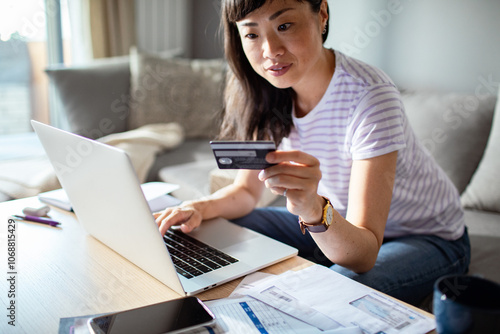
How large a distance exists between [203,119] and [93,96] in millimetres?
670

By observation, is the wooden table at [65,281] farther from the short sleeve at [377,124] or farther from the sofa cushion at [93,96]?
the sofa cushion at [93,96]

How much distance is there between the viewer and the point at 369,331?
63 cm

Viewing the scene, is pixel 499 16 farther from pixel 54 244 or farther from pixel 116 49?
pixel 116 49

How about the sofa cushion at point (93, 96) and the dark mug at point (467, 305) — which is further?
the sofa cushion at point (93, 96)

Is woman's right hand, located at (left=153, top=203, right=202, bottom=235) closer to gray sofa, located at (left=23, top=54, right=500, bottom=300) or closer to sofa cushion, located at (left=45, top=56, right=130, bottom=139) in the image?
gray sofa, located at (left=23, top=54, right=500, bottom=300)

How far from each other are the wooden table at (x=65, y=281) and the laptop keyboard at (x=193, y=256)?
2.3 inches

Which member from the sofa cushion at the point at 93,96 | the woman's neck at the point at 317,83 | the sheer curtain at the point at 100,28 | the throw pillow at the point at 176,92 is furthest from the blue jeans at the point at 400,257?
the sheer curtain at the point at 100,28

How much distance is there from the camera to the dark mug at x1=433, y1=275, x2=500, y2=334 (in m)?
0.47

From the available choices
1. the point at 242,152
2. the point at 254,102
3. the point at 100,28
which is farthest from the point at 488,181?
the point at 100,28

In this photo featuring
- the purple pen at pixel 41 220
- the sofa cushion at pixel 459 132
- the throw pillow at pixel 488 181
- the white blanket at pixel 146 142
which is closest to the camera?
the purple pen at pixel 41 220

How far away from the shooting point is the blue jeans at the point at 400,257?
37.5 inches

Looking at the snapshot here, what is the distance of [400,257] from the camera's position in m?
1.02

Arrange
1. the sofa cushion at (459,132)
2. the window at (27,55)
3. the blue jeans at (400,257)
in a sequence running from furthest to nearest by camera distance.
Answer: the window at (27,55) < the sofa cushion at (459,132) < the blue jeans at (400,257)

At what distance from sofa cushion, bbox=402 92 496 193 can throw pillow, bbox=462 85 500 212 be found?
0.03 meters
